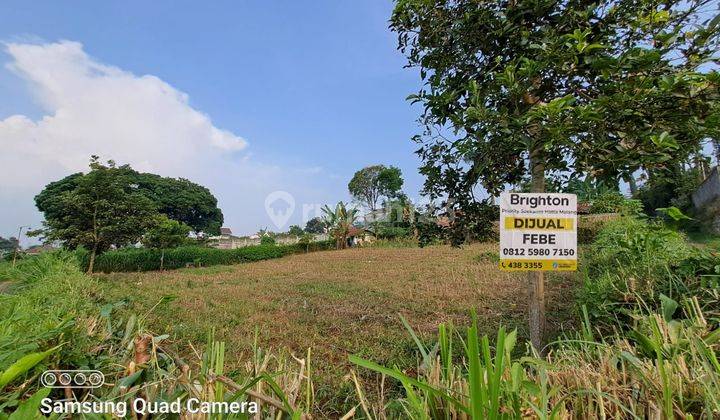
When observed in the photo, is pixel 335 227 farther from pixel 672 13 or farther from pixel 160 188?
pixel 672 13

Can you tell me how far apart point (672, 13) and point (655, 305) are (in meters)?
2.01

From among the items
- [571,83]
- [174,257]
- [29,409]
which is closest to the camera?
[29,409]

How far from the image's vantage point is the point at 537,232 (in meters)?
2.33

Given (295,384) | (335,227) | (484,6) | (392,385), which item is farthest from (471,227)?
(335,227)

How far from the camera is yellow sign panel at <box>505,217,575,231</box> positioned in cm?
231

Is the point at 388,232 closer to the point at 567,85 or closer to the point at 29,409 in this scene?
the point at 567,85

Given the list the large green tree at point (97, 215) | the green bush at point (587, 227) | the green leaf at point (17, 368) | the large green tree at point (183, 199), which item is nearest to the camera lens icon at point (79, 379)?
the green leaf at point (17, 368)

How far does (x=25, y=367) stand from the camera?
871 mm

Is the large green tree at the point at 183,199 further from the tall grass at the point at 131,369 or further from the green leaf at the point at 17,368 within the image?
the green leaf at the point at 17,368

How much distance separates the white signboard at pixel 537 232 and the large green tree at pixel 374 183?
128 ft

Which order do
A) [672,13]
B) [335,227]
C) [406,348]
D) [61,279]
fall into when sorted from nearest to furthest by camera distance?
[672,13]
[406,348]
[61,279]
[335,227]

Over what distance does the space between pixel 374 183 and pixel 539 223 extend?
40307mm

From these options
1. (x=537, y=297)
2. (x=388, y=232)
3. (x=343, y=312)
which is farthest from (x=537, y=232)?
(x=388, y=232)

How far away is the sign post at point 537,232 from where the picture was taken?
7.56 ft
